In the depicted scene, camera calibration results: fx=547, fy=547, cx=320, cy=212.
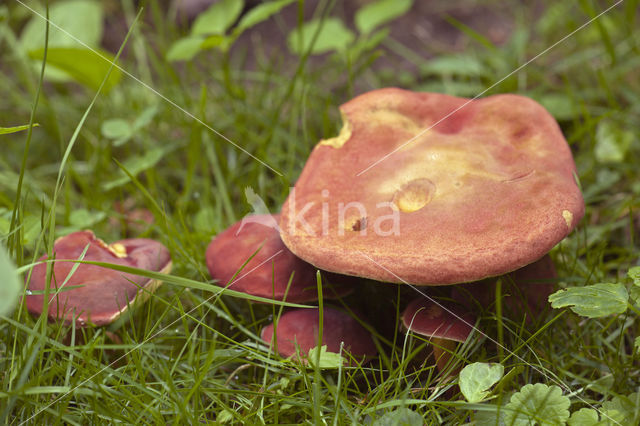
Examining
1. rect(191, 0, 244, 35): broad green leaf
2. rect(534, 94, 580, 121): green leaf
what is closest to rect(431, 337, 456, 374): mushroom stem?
rect(534, 94, 580, 121): green leaf

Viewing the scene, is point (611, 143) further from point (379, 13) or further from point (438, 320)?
point (438, 320)

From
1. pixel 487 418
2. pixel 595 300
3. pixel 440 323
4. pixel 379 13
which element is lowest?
pixel 487 418

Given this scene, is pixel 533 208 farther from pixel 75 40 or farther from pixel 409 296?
pixel 75 40

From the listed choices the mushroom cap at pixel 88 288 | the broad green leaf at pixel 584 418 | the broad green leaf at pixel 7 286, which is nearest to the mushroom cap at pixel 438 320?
the broad green leaf at pixel 584 418

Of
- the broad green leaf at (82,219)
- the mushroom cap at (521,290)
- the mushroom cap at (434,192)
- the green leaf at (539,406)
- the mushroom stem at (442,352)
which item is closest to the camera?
the green leaf at (539,406)

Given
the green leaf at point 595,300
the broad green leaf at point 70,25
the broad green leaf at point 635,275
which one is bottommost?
the green leaf at point 595,300

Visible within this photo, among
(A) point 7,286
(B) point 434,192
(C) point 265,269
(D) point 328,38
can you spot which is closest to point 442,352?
(B) point 434,192

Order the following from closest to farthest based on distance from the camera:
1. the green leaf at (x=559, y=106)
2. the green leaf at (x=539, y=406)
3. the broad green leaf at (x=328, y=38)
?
the green leaf at (x=539, y=406)
the green leaf at (x=559, y=106)
the broad green leaf at (x=328, y=38)

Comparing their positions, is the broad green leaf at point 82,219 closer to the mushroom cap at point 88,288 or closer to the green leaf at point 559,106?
the mushroom cap at point 88,288
